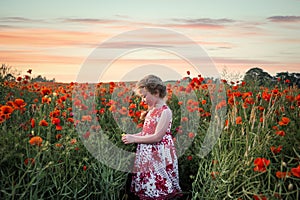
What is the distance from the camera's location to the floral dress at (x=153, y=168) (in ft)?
13.3

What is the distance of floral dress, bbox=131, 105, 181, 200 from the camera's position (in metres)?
4.06

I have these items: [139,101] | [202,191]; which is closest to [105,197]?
[202,191]

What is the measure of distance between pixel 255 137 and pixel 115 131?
1654 millimetres

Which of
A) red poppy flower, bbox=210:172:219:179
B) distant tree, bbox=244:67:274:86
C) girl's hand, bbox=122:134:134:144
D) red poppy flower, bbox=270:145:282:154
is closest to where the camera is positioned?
red poppy flower, bbox=270:145:282:154

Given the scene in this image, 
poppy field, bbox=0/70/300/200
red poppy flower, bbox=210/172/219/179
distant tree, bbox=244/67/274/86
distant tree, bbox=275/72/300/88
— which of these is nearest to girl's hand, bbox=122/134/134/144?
poppy field, bbox=0/70/300/200

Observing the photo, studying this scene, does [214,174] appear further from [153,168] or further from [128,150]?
[128,150]

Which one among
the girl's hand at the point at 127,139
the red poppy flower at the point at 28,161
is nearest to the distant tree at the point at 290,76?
the girl's hand at the point at 127,139

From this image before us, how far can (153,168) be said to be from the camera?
407 centimetres

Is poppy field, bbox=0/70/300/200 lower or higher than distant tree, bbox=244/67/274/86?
lower

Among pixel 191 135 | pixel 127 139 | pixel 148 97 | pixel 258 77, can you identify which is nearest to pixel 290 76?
pixel 258 77

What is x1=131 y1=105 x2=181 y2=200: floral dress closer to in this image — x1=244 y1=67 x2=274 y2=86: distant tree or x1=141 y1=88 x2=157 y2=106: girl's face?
x1=141 y1=88 x2=157 y2=106: girl's face

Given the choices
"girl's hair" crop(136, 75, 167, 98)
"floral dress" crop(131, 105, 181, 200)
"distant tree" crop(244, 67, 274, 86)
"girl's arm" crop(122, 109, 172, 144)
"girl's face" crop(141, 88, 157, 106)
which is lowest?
"floral dress" crop(131, 105, 181, 200)

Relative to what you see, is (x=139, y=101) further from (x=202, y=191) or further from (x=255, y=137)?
(x=255, y=137)

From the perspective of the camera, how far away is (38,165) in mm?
3084
